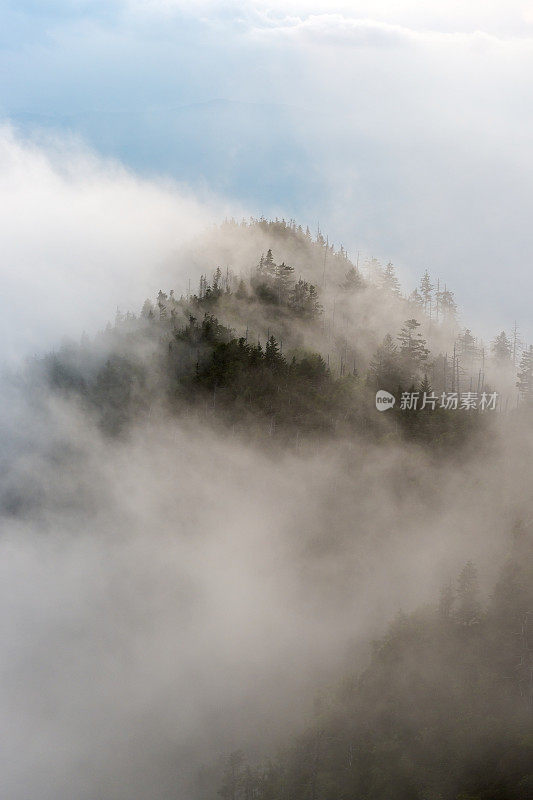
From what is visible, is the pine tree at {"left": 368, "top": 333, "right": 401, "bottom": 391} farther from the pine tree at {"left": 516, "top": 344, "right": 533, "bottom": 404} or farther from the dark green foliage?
the dark green foliage

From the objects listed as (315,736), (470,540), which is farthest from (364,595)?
(315,736)

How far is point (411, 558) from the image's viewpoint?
191 metres

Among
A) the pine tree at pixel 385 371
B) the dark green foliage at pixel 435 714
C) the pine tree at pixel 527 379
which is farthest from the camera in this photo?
the pine tree at pixel 385 371

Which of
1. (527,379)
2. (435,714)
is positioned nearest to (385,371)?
(527,379)

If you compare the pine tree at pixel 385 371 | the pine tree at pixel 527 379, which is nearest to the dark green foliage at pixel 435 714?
the pine tree at pixel 527 379

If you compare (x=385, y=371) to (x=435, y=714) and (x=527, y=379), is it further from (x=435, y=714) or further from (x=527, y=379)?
(x=435, y=714)

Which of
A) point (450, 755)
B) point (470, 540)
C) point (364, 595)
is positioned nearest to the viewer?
point (450, 755)

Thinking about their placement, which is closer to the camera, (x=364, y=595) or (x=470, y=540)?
(x=470, y=540)

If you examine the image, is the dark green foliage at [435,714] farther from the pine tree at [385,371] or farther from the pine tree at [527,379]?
the pine tree at [385,371]

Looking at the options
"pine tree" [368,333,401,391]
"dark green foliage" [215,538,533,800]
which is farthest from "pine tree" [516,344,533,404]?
"dark green foliage" [215,538,533,800]

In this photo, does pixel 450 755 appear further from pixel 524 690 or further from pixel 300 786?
pixel 300 786

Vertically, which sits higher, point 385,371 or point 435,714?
point 385,371

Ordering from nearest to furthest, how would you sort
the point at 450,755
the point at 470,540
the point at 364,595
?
1. the point at 450,755
2. the point at 470,540
3. the point at 364,595

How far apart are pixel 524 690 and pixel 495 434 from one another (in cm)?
6966
